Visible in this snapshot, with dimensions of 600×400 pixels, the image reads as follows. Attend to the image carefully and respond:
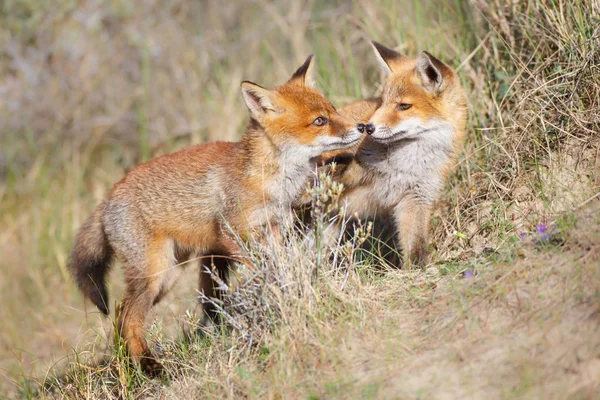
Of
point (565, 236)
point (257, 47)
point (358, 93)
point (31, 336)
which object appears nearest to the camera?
point (565, 236)

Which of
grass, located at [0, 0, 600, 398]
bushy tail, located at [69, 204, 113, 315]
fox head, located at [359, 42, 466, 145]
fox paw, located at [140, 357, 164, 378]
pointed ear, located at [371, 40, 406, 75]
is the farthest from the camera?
pointed ear, located at [371, 40, 406, 75]

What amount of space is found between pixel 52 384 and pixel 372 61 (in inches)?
208

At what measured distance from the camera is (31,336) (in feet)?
25.7

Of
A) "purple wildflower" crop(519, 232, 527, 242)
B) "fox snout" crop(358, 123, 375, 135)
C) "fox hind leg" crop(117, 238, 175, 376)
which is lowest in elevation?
"fox hind leg" crop(117, 238, 175, 376)

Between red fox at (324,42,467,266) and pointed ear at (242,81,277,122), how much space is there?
661mm

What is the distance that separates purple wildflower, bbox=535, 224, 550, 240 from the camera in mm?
4047

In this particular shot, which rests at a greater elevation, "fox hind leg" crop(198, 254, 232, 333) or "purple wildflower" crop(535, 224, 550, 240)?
"purple wildflower" crop(535, 224, 550, 240)

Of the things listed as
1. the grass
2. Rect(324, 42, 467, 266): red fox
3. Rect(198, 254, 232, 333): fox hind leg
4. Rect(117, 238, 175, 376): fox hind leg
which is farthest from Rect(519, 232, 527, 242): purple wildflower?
Rect(117, 238, 175, 376): fox hind leg

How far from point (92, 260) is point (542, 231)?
3.52 m

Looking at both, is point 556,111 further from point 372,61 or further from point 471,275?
point 372,61

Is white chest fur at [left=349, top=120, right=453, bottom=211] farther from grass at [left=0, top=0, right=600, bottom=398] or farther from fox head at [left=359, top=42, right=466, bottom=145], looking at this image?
grass at [left=0, top=0, right=600, bottom=398]

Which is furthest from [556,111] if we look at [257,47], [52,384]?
[257,47]

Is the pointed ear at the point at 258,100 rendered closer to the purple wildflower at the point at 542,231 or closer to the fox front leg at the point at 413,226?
the fox front leg at the point at 413,226

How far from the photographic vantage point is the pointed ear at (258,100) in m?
5.03
